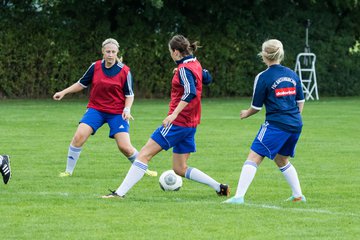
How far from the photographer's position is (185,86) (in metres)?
10.4

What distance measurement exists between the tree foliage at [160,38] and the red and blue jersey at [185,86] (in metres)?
18.7

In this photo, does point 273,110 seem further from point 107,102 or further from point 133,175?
point 107,102

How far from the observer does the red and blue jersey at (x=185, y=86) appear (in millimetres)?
10461

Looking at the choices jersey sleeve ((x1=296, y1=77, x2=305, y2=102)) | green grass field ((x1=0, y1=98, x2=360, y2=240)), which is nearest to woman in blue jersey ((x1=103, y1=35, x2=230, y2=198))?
green grass field ((x1=0, y1=98, x2=360, y2=240))

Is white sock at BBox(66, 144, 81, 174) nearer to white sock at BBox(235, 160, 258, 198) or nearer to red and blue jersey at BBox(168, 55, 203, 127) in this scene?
red and blue jersey at BBox(168, 55, 203, 127)

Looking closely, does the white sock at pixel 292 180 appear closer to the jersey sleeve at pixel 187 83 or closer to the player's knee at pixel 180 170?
the player's knee at pixel 180 170

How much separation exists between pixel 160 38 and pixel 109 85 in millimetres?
19127

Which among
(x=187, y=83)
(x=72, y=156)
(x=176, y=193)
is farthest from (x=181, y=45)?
(x=72, y=156)

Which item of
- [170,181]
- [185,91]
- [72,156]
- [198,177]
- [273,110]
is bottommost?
[72,156]

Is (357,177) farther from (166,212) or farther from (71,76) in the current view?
(71,76)

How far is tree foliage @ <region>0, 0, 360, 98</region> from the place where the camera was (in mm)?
31016

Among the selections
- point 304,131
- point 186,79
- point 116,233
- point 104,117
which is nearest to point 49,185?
point 104,117

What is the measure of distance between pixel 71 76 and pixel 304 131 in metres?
12.6

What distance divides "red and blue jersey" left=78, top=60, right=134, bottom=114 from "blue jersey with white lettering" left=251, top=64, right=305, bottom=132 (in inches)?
120
